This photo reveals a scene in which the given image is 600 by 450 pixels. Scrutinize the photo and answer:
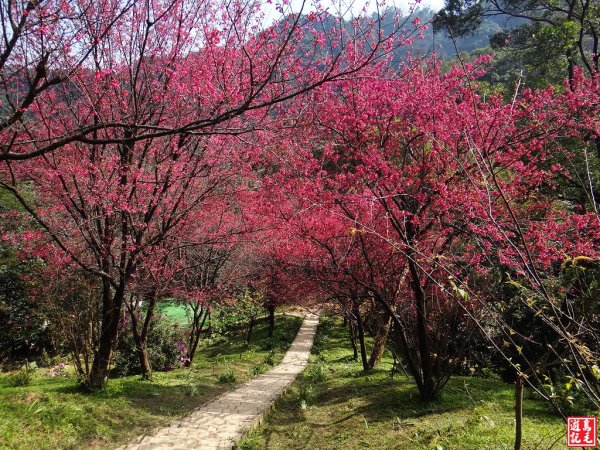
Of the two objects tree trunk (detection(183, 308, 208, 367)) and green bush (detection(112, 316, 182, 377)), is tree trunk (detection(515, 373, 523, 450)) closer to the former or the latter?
green bush (detection(112, 316, 182, 377))

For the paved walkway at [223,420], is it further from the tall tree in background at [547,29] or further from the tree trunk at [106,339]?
the tall tree in background at [547,29]

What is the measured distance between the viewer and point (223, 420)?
6.14m

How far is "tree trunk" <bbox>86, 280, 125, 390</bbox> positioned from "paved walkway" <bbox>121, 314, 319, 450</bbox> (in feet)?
5.38

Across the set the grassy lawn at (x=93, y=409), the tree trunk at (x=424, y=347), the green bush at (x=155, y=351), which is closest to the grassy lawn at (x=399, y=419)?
the tree trunk at (x=424, y=347)

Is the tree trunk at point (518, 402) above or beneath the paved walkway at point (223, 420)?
above

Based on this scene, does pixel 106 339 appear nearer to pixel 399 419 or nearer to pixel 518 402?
pixel 399 419

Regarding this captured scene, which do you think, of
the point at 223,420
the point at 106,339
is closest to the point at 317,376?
the point at 223,420

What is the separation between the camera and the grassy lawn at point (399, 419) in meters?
4.50

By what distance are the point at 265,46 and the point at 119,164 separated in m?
2.94

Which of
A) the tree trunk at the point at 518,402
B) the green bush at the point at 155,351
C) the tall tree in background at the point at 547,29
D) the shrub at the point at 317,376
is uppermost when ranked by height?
the tall tree in background at the point at 547,29

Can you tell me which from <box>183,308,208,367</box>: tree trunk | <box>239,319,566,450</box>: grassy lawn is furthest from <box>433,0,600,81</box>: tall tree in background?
<box>183,308,208,367</box>: tree trunk

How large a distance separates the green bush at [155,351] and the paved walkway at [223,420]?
341 centimetres

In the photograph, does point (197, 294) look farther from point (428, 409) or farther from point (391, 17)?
point (391, 17)

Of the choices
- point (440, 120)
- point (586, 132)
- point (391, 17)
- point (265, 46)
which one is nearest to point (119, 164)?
point (265, 46)
